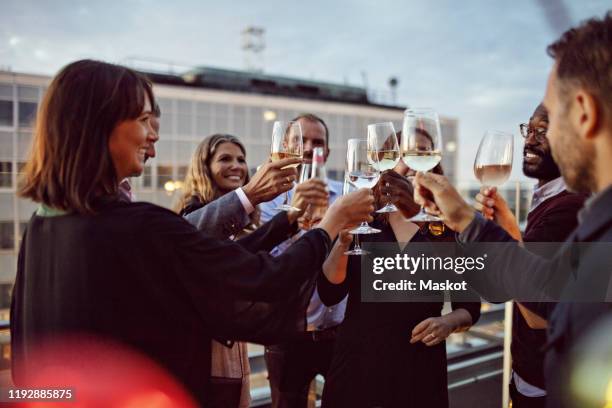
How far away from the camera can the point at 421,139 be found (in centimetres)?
123

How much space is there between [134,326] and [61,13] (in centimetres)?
1129

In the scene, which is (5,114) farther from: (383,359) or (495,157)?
(495,157)

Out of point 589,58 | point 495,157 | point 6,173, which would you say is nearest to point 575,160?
point 589,58

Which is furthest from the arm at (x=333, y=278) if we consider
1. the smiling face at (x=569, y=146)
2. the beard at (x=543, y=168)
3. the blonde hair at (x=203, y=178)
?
the blonde hair at (x=203, y=178)

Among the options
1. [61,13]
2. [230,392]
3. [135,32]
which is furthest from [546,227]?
[135,32]

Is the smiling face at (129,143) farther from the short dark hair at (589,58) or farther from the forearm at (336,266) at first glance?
the short dark hair at (589,58)

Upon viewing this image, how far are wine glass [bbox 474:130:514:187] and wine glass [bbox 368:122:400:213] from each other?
0.24m

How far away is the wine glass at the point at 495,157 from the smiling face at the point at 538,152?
1.07 ft

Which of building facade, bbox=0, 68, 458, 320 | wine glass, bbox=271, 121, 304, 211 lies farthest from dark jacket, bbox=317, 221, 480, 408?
building facade, bbox=0, 68, 458, 320

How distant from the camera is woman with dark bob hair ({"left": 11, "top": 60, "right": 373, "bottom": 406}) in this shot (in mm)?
1040

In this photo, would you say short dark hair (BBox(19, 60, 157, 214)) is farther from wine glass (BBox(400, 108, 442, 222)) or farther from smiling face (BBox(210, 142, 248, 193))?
smiling face (BBox(210, 142, 248, 193))

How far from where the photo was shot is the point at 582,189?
2.97ft

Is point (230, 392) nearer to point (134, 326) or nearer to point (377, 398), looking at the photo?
point (377, 398)

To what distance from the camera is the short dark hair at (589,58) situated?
2.82 ft
